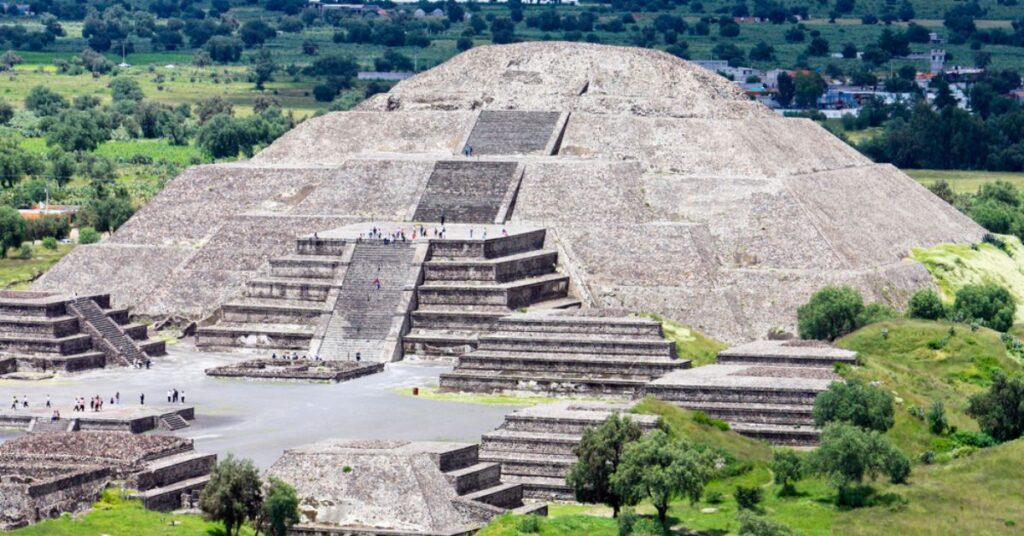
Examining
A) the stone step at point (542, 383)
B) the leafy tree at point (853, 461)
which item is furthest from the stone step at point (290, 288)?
the leafy tree at point (853, 461)

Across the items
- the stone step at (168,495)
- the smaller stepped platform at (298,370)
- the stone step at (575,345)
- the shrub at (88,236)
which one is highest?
the stone step at (168,495)

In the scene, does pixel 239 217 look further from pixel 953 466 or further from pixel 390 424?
pixel 953 466

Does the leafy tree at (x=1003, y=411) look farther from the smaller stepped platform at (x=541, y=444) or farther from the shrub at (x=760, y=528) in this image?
the shrub at (x=760, y=528)

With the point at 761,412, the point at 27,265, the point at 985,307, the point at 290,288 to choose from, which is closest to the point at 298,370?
the point at 290,288

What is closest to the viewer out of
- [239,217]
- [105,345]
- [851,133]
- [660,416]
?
[660,416]

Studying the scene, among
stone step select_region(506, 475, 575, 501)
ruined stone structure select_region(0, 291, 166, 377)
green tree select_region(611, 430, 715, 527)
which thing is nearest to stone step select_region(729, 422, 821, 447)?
stone step select_region(506, 475, 575, 501)

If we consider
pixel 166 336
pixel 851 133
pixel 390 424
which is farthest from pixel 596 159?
pixel 851 133
